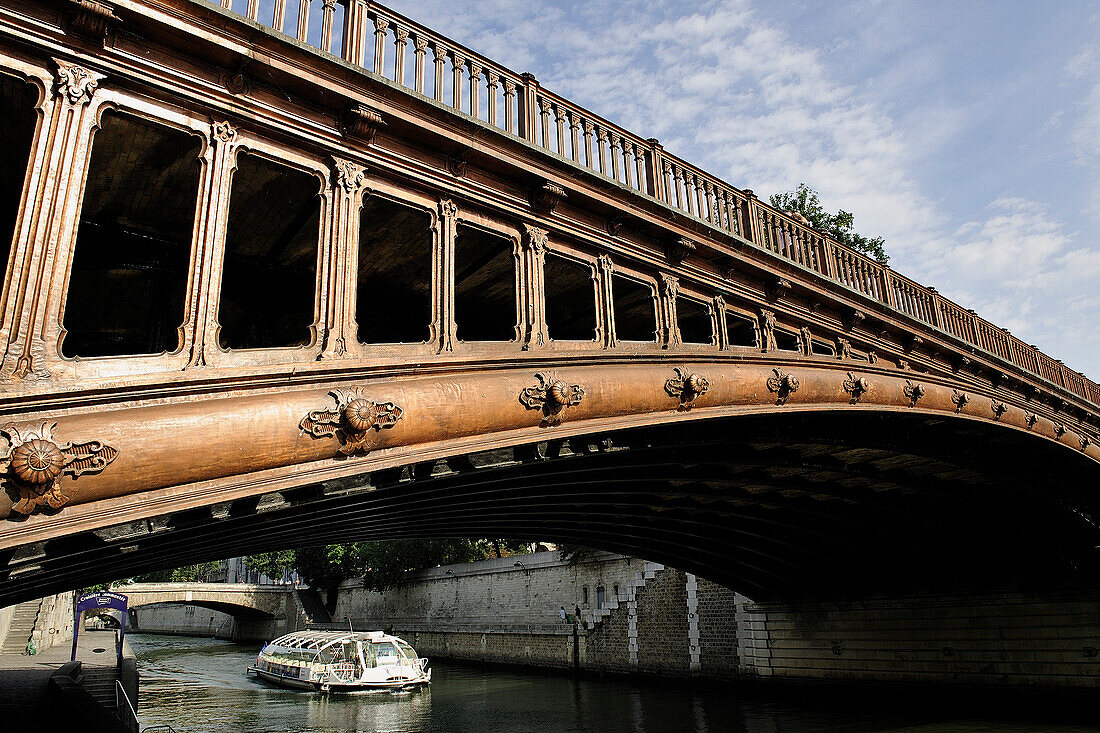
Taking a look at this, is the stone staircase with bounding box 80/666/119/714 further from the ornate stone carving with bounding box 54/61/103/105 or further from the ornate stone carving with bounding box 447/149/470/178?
the ornate stone carving with bounding box 54/61/103/105

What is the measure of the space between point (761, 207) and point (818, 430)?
3376mm

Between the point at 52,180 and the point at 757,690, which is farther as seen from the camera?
the point at 757,690

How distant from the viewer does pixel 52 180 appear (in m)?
4.22

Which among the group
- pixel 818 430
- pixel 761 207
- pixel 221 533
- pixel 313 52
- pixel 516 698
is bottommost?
pixel 516 698

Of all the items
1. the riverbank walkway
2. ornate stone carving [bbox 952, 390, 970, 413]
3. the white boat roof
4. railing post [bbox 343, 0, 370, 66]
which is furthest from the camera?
the white boat roof

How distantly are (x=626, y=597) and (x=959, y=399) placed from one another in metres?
16.6

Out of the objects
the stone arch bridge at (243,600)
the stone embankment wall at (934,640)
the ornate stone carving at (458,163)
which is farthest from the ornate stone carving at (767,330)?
the stone arch bridge at (243,600)

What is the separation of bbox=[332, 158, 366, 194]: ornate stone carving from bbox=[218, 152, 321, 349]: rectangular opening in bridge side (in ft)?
0.55

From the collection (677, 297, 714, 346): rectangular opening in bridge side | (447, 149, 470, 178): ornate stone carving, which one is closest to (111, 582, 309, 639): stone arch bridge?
(677, 297, 714, 346): rectangular opening in bridge side

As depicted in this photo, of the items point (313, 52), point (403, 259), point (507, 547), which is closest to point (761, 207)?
point (403, 259)

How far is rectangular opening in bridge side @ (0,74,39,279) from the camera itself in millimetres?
4633

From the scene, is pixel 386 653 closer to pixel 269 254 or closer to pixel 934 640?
pixel 934 640

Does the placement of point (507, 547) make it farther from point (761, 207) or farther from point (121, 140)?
point (121, 140)

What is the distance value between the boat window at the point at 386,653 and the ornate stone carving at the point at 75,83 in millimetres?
23198
